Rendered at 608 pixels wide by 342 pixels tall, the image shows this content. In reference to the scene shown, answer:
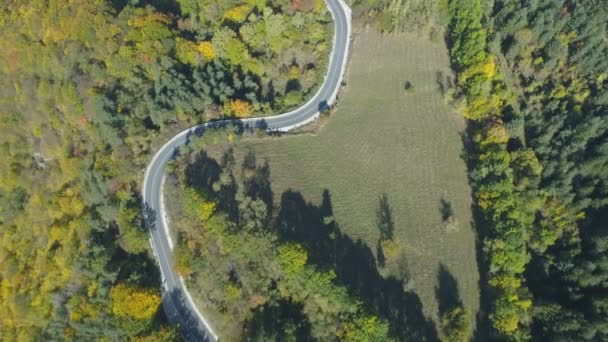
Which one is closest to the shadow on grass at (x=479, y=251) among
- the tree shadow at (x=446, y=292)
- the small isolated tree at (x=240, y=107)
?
the tree shadow at (x=446, y=292)

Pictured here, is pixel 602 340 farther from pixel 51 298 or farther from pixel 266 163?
pixel 51 298

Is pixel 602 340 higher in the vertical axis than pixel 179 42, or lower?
lower

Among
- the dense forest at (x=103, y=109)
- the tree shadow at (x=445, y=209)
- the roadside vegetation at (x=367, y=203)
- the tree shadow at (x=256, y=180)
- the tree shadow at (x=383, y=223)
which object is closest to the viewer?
the roadside vegetation at (x=367, y=203)

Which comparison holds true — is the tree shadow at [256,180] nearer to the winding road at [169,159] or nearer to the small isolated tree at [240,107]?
the winding road at [169,159]

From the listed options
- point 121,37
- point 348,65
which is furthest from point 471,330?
point 121,37

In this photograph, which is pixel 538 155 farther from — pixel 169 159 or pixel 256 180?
pixel 169 159

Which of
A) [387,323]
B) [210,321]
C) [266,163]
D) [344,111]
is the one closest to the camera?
[387,323]

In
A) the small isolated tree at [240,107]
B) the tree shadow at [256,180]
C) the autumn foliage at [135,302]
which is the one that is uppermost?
the small isolated tree at [240,107]
